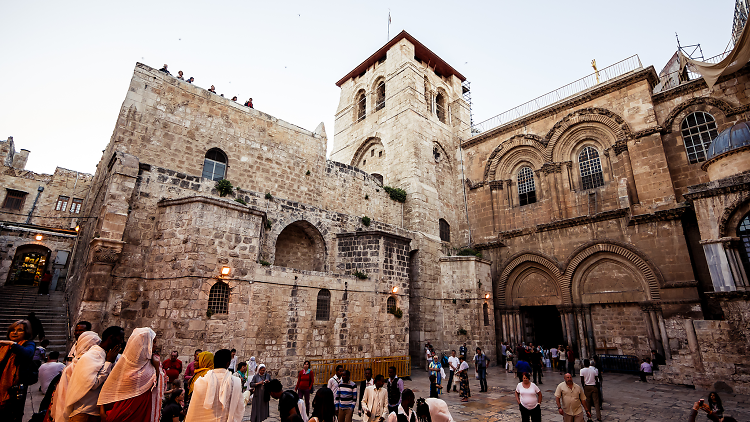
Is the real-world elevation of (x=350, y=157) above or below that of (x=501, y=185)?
above

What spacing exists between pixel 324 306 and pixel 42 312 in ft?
29.7

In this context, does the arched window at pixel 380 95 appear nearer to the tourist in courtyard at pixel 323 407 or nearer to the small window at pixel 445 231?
the small window at pixel 445 231

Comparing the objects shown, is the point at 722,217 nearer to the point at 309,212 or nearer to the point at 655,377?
the point at 655,377

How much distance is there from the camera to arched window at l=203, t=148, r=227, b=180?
14.1 meters

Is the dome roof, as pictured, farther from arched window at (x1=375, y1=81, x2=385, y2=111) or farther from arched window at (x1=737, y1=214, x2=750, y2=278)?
arched window at (x1=375, y1=81, x2=385, y2=111)

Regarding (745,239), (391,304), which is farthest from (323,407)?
(745,239)

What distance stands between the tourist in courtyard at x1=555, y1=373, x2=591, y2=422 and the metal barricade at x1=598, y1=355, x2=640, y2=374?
11.0 meters

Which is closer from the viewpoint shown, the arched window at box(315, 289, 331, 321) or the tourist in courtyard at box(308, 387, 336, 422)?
the tourist in courtyard at box(308, 387, 336, 422)

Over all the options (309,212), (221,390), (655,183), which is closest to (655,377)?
(655,183)

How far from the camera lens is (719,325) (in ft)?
37.4

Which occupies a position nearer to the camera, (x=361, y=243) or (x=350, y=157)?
(x=361, y=243)

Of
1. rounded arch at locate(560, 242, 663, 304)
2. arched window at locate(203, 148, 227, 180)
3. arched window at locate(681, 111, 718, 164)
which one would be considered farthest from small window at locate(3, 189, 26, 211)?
arched window at locate(681, 111, 718, 164)

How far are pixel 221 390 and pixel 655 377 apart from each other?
49.1 feet

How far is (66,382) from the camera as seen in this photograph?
3158 millimetres
